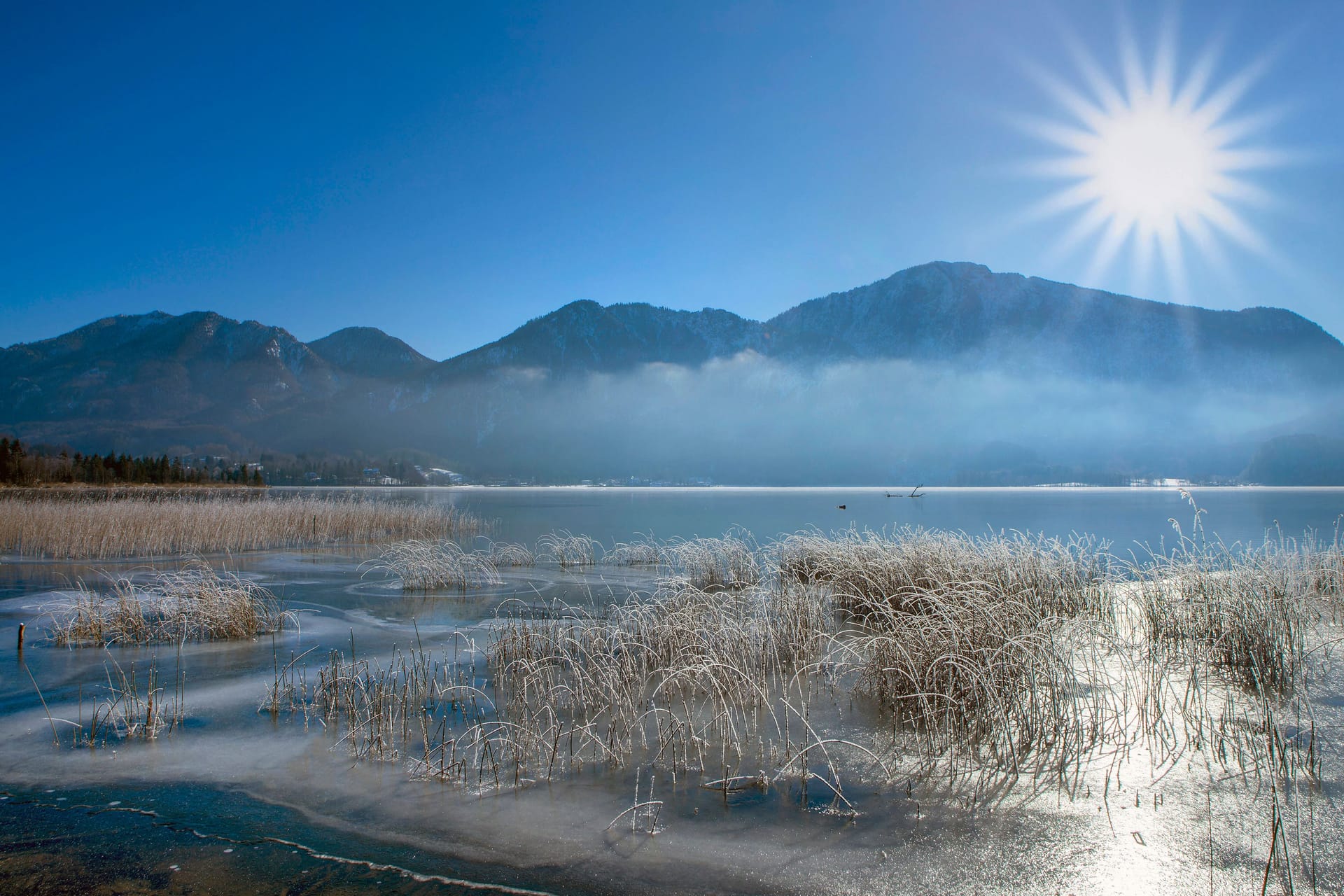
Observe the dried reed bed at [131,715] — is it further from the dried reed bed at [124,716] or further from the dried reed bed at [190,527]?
the dried reed bed at [190,527]

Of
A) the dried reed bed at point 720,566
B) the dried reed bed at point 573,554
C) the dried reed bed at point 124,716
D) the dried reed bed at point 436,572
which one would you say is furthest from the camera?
the dried reed bed at point 573,554

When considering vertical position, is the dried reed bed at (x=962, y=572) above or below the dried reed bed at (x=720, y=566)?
above

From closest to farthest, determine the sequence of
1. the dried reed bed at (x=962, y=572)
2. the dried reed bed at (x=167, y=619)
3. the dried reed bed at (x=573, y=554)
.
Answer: the dried reed bed at (x=167, y=619), the dried reed bed at (x=962, y=572), the dried reed bed at (x=573, y=554)

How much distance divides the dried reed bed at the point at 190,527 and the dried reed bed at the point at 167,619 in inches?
594

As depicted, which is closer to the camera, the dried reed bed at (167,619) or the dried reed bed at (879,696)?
the dried reed bed at (879,696)

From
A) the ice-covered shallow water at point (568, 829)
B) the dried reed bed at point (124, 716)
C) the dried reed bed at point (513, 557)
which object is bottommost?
the dried reed bed at point (513, 557)

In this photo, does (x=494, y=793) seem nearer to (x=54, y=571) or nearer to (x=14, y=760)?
(x=14, y=760)

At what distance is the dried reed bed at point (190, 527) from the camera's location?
2505 cm

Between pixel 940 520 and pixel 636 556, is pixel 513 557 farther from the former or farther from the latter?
pixel 940 520

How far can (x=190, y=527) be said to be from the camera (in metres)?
27.8

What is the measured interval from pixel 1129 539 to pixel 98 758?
130ft

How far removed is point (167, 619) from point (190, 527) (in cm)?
1880

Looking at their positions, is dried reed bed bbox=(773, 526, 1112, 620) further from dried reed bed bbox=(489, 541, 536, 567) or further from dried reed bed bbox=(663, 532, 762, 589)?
dried reed bed bbox=(489, 541, 536, 567)

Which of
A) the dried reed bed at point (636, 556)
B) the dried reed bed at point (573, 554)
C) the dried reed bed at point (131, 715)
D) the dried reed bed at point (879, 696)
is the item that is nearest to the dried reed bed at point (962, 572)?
the dried reed bed at point (879, 696)
